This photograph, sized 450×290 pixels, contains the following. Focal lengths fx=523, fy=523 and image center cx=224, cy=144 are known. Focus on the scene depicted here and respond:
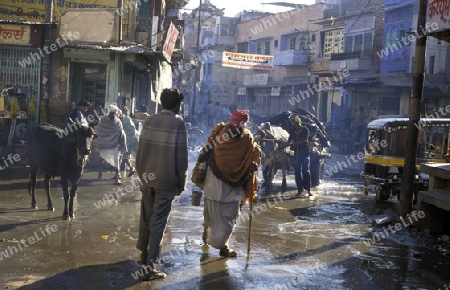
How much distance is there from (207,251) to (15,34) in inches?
416

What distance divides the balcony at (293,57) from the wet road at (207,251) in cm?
3155

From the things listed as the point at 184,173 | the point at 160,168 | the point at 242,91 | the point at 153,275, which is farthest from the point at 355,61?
the point at 153,275

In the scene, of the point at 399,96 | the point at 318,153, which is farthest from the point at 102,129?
the point at 399,96

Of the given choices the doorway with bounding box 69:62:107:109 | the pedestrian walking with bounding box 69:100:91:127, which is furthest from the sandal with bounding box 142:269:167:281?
the doorway with bounding box 69:62:107:109

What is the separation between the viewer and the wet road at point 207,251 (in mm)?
5613

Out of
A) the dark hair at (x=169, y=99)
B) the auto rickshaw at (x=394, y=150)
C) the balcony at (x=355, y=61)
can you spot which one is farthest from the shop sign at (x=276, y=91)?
the dark hair at (x=169, y=99)

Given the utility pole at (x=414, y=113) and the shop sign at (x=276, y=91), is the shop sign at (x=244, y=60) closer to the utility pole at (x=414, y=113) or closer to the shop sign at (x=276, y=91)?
the shop sign at (x=276, y=91)

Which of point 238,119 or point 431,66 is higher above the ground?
point 431,66

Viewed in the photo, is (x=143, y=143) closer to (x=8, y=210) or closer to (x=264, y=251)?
(x=264, y=251)

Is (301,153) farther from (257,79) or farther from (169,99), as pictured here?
(257,79)

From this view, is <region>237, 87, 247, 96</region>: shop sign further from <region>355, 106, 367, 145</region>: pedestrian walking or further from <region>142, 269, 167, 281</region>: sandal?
<region>142, 269, 167, 281</region>: sandal

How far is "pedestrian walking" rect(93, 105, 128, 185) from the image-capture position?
40.3ft

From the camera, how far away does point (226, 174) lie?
253 inches

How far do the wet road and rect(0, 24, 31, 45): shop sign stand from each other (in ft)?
18.7
